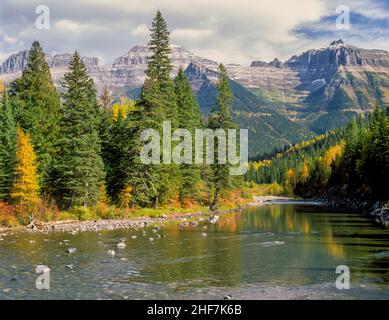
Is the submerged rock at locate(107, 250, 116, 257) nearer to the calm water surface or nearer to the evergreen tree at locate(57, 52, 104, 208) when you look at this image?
the calm water surface

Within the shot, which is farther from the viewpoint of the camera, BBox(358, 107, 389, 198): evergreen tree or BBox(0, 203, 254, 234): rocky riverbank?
BBox(358, 107, 389, 198): evergreen tree

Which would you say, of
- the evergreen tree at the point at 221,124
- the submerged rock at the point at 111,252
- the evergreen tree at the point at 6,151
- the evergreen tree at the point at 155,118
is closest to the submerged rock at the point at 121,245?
the submerged rock at the point at 111,252

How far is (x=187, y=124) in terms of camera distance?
276 feet

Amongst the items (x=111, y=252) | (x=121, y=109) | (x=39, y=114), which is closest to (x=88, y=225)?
(x=111, y=252)

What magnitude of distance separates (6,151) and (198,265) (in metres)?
36.4

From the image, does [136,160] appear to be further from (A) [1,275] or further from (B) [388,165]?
(B) [388,165]

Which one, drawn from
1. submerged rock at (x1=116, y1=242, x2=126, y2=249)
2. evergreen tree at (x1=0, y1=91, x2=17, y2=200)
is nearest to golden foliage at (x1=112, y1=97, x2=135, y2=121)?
evergreen tree at (x1=0, y1=91, x2=17, y2=200)

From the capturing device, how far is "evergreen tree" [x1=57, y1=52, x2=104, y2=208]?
59125 mm

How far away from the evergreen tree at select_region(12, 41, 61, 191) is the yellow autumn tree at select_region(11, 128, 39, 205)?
5645mm

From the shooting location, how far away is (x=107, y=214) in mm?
59594

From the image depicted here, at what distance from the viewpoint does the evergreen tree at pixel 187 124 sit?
78062 millimetres

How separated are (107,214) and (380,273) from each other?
39788 millimetres

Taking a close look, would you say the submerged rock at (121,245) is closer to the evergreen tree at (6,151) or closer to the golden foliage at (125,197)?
the evergreen tree at (6,151)
